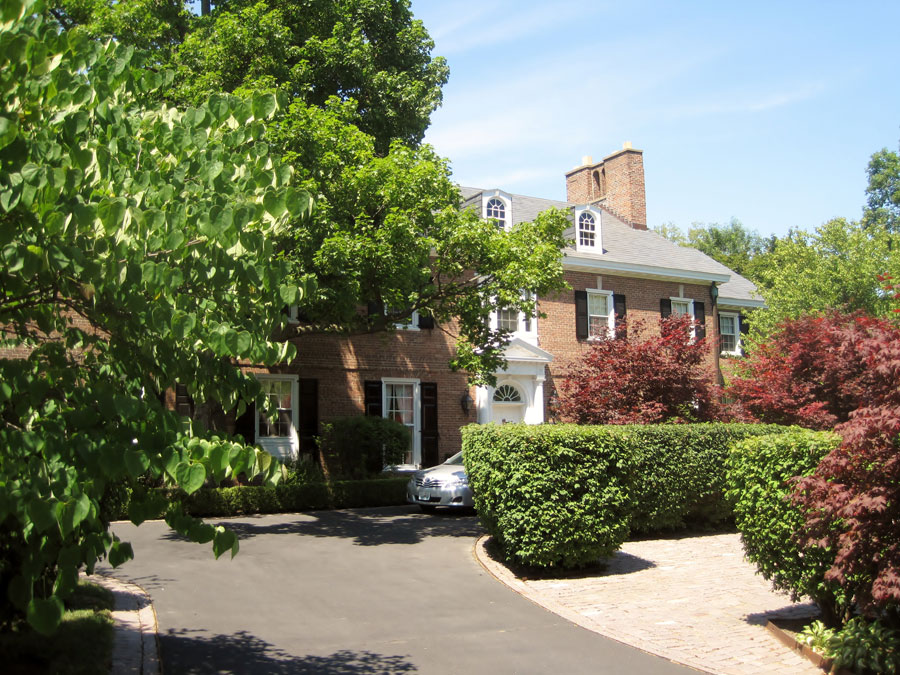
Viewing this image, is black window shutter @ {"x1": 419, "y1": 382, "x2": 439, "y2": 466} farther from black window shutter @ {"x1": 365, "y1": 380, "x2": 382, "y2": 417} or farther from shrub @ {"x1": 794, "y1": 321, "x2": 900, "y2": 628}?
shrub @ {"x1": 794, "y1": 321, "x2": 900, "y2": 628}

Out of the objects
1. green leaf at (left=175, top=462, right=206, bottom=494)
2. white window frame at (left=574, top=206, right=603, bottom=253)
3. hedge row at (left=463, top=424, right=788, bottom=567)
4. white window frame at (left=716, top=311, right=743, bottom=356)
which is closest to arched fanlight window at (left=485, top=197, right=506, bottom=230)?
white window frame at (left=574, top=206, right=603, bottom=253)

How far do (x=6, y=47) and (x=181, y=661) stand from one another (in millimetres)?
5562

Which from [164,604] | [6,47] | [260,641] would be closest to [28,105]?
[6,47]

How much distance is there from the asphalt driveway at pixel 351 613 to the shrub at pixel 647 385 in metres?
4.11

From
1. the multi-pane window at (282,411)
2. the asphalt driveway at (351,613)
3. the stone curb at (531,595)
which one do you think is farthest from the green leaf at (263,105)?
the multi-pane window at (282,411)

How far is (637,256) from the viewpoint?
27.8 m

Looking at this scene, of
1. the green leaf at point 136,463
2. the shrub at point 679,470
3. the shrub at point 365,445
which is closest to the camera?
the green leaf at point 136,463

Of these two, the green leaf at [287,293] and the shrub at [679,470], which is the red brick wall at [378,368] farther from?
the green leaf at [287,293]

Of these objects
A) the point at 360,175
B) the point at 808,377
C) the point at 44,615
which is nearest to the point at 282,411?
the point at 360,175

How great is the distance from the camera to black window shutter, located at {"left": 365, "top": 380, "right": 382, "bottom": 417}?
22.2 m

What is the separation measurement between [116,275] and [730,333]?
28.5 meters

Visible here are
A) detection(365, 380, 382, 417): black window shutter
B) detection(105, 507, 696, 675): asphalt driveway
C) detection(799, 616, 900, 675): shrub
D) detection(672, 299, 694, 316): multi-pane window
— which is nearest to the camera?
detection(799, 616, 900, 675): shrub

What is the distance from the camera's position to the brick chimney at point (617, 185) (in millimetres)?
30750

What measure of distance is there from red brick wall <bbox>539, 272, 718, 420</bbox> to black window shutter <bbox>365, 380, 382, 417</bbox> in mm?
5211
